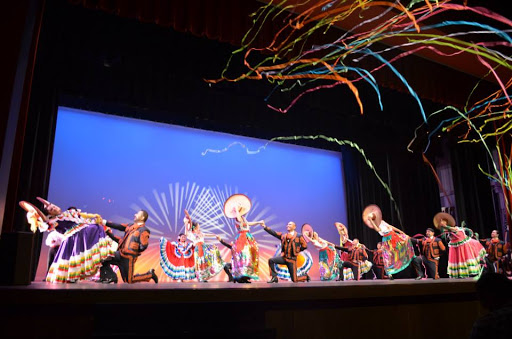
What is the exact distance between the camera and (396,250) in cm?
678

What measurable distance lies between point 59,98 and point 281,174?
13.0 ft

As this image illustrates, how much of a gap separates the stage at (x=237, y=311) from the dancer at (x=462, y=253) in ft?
11.2

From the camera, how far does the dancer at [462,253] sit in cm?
628

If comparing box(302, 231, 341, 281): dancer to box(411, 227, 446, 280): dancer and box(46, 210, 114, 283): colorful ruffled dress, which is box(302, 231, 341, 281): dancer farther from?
box(46, 210, 114, 283): colorful ruffled dress

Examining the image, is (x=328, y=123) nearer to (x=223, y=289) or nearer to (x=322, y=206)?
(x=322, y=206)

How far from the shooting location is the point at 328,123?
878 cm

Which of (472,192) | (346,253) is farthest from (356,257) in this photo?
(472,192)

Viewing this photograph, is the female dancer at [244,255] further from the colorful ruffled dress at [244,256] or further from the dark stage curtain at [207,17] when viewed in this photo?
the dark stage curtain at [207,17]

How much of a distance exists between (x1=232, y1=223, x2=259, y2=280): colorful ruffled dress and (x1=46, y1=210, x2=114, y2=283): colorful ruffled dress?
1.66 metres

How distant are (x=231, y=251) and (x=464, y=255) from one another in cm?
325

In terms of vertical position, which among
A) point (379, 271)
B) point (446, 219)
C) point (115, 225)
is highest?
point (446, 219)

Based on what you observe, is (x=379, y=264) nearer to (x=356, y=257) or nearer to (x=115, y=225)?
(x=356, y=257)

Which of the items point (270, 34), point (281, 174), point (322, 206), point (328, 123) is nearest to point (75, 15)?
point (270, 34)

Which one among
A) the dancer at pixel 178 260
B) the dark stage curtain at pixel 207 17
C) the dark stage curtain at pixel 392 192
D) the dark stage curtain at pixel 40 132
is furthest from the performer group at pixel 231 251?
the dark stage curtain at pixel 207 17
